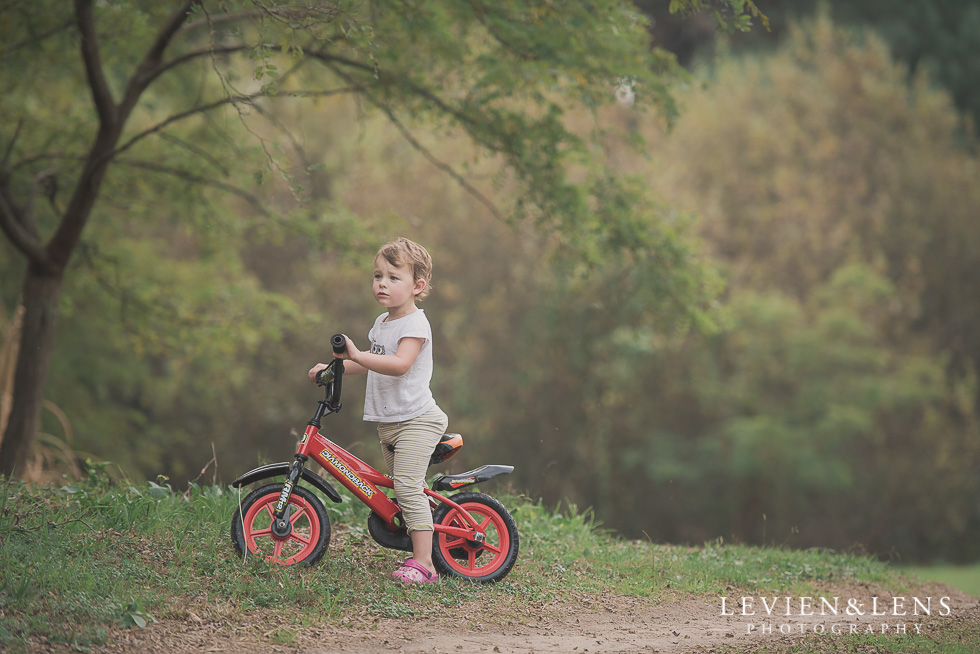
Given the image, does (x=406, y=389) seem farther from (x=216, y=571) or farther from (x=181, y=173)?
(x=181, y=173)

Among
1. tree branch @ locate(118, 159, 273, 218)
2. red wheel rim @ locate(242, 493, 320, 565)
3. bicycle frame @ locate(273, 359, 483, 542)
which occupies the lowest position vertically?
red wheel rim @ locate(242, 493, 320, 565)

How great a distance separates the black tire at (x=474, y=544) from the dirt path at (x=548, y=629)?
→ 0.97 ft

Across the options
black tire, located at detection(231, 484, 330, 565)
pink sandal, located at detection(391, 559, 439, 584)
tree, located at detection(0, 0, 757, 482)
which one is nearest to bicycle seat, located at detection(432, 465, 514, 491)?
pink sandal, located at detection(391, 559, 439, 584)

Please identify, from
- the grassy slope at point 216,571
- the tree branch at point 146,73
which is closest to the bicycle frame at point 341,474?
the grassy slope at point 216,571

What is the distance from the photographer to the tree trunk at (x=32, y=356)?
7.65 metres

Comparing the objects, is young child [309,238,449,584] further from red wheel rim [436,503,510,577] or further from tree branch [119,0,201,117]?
tree branch [119,0,201,117]

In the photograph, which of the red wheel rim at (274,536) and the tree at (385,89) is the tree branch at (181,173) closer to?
the tree at (385,89)

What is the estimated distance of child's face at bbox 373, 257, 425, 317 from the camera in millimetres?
4828

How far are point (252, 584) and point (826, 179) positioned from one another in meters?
19.6

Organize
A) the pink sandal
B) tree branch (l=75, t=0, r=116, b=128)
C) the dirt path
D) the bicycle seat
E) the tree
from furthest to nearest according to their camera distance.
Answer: the tree → tree branch (l=75, t=0, r=116, b=128) → the bicycle seat → the pink sandal → the dirt path

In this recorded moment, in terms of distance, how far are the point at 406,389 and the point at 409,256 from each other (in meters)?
0.71

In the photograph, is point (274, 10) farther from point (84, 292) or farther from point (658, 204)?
point (84, 292)

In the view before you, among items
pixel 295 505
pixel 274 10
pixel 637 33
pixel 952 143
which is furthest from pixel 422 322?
pixel 952 143

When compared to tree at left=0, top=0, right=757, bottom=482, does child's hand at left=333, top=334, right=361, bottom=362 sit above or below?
below
